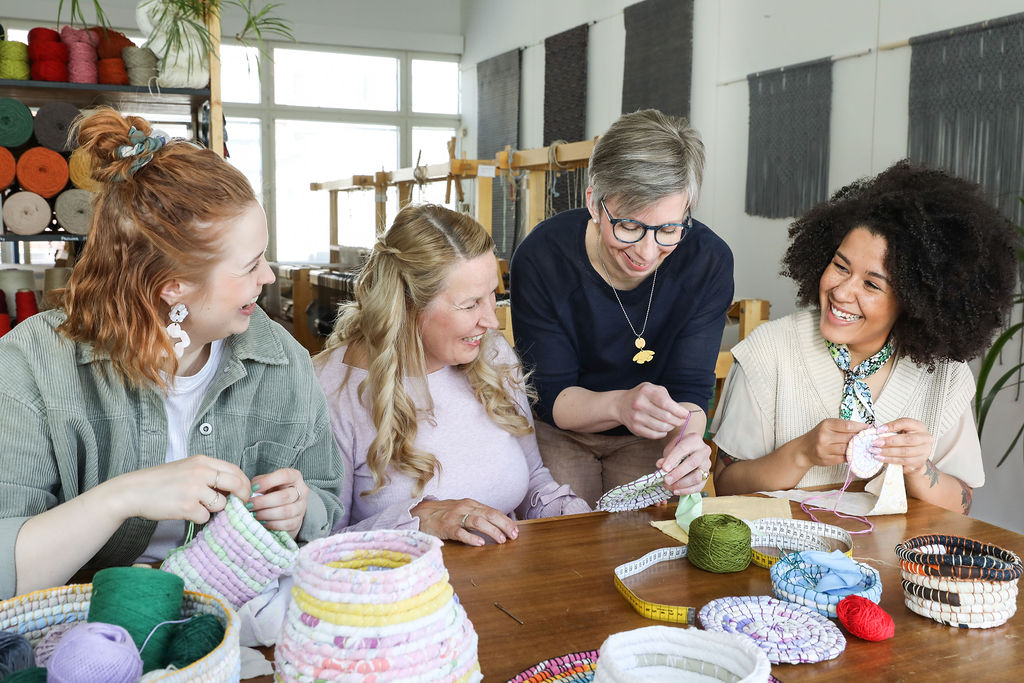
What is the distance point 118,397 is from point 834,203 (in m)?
1.66

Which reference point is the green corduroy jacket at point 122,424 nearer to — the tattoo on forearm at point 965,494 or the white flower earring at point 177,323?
the white flower earring at point 177,323

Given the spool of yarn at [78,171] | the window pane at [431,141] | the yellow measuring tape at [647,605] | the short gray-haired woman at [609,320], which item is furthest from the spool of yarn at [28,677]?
the window pane at [431,141]

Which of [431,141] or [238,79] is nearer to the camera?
[238,79]

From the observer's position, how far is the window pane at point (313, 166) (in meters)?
9.11

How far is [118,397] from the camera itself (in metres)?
1.28

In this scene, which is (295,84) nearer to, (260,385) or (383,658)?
(260,385)

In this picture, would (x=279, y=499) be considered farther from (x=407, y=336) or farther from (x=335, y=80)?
(x=335, y=80)

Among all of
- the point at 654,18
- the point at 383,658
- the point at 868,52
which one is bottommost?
the point at 383,658

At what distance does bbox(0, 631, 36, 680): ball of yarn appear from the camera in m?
0.80

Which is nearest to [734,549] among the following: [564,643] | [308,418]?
[564,643]

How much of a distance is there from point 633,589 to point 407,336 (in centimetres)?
84

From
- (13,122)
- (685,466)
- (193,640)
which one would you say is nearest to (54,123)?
(13,122)

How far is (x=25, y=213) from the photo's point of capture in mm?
3070

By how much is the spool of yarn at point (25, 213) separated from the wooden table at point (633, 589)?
7.96ft
